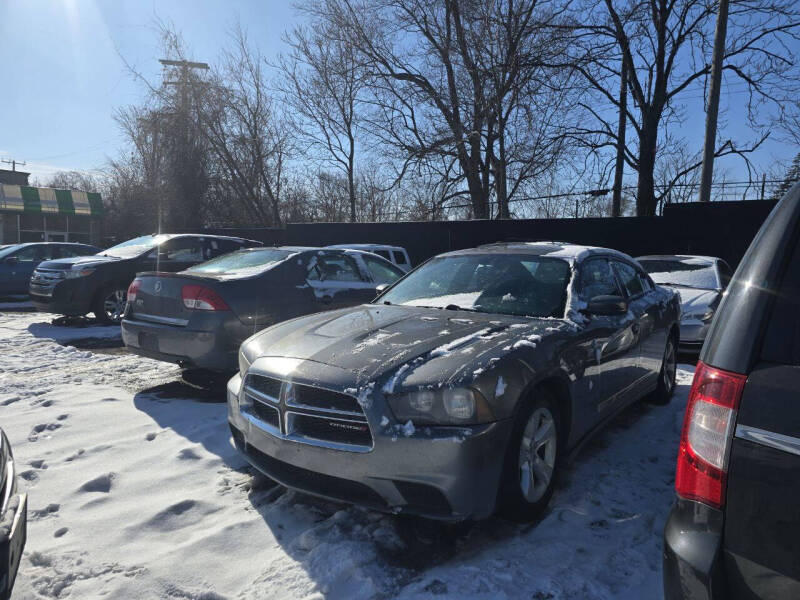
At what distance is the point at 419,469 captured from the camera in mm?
2424

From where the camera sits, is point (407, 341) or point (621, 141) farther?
point (621, 141)

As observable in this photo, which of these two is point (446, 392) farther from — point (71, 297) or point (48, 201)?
point (48, 201)

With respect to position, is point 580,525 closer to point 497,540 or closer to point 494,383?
point 497,540

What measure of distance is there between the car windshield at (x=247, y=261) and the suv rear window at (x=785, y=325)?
4584 mm

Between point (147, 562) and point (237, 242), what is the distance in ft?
26.1

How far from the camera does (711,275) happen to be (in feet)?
27.0

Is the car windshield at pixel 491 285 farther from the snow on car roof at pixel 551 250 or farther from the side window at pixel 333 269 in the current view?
the side window at pixel 333 269

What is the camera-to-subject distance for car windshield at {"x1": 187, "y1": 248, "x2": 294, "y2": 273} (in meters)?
5.49

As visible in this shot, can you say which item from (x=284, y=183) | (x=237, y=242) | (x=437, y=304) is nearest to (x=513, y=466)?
(x=437, y=304)

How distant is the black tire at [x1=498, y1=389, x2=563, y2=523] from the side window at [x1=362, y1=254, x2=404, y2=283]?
380cm

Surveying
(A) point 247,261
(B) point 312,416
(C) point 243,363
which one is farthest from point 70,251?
(B) point 312,416

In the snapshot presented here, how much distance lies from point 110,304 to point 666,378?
830 centimetres

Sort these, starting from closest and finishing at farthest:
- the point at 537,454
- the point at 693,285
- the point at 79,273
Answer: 1. the point at 537,454
2. the point at 693,285
3. the point at 79,273

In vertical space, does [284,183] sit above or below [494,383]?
above
